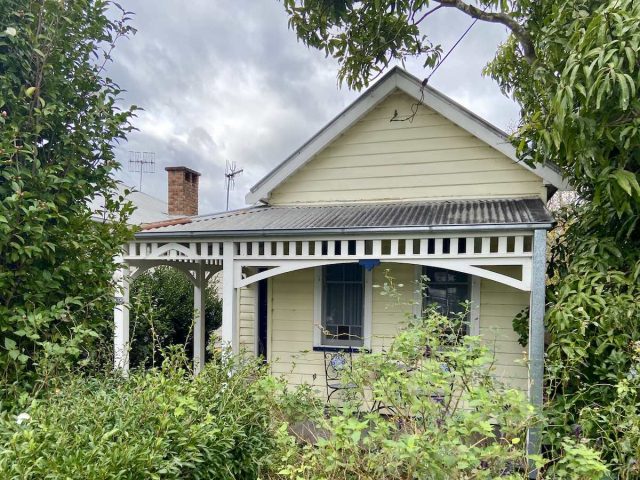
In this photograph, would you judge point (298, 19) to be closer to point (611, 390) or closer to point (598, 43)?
point (598, 43)

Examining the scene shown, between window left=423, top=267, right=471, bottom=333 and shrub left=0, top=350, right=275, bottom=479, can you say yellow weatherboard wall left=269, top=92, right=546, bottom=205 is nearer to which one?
window left=423, top=267, right=471, bottom=333

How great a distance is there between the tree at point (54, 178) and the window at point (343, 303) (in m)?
3.59

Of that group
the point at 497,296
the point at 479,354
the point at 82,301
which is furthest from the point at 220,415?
the point at 497,296

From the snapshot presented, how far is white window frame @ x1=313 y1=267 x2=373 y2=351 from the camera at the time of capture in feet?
20.5

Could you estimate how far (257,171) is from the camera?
25.9 meters

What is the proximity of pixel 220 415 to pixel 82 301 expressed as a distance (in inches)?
67.4

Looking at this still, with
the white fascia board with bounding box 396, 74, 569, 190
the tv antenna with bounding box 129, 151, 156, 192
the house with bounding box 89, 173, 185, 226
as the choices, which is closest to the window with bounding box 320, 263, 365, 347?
the white fascia board with bounding box 396, 74, 569, 190

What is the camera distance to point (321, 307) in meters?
6.51

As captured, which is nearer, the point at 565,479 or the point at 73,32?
the point at 565,479

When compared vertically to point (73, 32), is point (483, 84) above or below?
above

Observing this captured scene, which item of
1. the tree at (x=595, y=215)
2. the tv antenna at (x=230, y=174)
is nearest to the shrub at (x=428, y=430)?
the tree at (x=595, y=215)

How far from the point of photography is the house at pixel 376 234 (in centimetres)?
462

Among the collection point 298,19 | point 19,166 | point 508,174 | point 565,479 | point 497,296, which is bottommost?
point 565,479

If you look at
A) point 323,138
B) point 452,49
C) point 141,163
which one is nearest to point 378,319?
point 323,138
